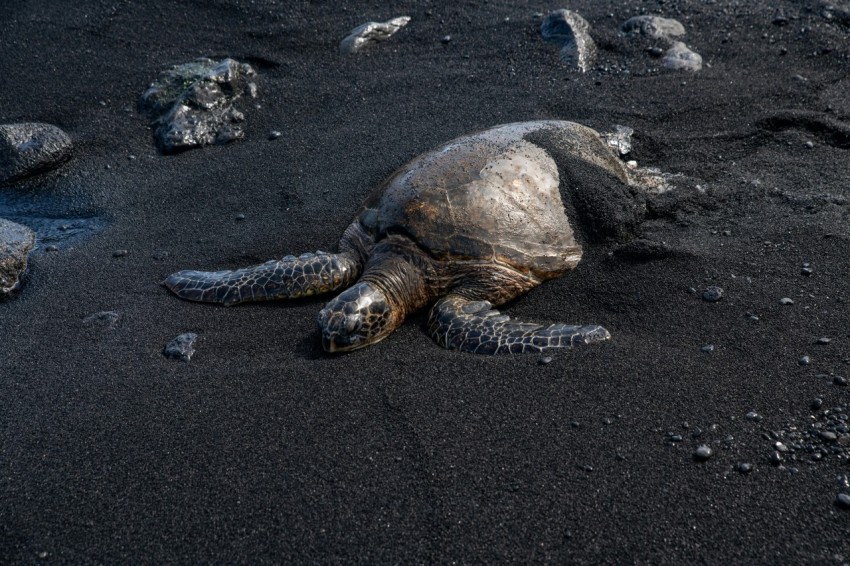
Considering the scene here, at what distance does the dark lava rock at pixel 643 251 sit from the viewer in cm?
461

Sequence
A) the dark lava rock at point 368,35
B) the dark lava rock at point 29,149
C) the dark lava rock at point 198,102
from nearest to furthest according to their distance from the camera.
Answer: the dark lava rock at point 29,149 < the dark lava rock at point 198,102 < the dark lava rock at point 368,35

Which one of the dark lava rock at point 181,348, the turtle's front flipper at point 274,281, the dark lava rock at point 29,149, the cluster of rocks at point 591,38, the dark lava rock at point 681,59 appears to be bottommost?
the dark lava rock at point 181,348

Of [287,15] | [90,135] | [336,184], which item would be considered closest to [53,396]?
[336,184]

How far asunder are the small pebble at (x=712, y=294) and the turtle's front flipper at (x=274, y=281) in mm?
2257

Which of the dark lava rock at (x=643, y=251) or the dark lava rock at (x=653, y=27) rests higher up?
the dark lava rock at (x=653, y=27)

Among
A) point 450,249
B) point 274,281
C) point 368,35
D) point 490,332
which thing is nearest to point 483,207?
point 450,249

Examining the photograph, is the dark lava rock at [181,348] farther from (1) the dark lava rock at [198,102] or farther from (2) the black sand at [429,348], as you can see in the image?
(1) the dark lava rock at [198,102]

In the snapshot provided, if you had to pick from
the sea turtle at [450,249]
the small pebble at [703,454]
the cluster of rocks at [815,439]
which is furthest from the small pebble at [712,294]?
the small pebble at [703,454]

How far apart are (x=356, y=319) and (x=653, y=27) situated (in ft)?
16.9

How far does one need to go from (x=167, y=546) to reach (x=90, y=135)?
5.19 m

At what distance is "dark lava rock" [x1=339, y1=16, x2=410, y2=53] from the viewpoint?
758 cm

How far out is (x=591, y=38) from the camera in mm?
7238

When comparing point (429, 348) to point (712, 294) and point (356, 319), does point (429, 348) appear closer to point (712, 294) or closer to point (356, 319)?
point (356, 319)

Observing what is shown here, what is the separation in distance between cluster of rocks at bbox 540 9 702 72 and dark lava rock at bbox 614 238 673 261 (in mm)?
2825
